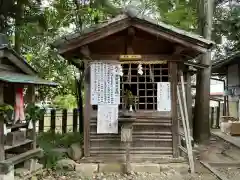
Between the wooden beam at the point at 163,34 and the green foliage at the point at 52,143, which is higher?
the wooden beam at the point at 163,34

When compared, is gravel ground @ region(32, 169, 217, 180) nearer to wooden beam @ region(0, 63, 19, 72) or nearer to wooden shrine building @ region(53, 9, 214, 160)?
wooden shrine building @ region(53, 9, 214, 160)

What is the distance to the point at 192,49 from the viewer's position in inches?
373

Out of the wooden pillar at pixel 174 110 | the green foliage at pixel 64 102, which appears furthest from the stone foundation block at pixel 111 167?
Result: the green foliage at pixel 64 102

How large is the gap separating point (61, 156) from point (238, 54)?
9.43m

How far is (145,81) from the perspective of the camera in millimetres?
9953

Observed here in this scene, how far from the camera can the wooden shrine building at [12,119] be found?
7118 millimetres

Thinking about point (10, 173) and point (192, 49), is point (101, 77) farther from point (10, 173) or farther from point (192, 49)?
point (10, 173)

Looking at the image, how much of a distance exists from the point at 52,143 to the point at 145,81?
4572 mm

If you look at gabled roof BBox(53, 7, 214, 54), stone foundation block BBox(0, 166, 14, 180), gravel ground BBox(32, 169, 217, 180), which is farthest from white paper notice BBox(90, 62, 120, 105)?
stone foundation block BBox(0, 166, 14, 180)

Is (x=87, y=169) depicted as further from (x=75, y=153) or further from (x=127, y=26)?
(x=127, y=26)

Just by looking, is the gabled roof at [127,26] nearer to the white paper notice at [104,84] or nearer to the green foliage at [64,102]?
the white paper notice at [104,84]

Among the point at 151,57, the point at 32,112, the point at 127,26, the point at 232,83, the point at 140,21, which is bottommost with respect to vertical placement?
the point at 32,112

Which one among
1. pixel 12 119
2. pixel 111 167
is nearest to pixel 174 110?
pixel 111 167

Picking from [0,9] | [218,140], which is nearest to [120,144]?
[0,9]
